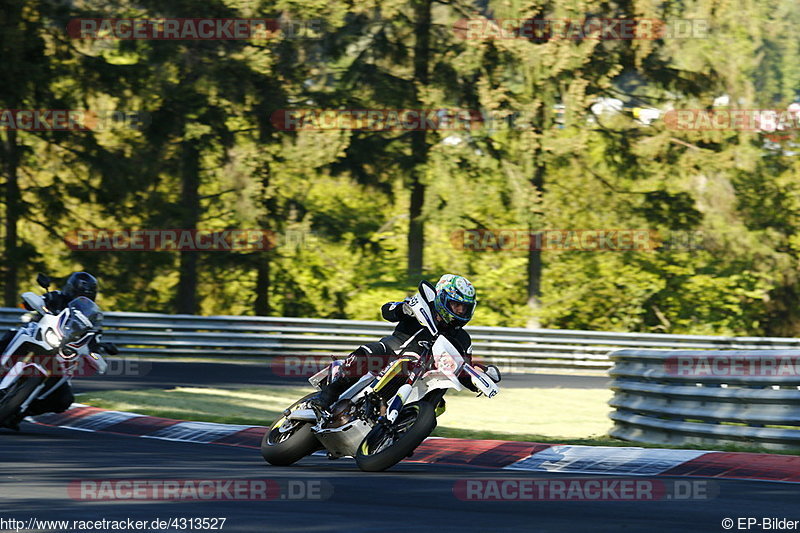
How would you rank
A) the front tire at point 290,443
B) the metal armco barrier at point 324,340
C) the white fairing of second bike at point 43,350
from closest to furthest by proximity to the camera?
1. the front tire at point 290,443
2. the white fairing of second bike at point 43,350
3. the metal armco barrier at point 324,340

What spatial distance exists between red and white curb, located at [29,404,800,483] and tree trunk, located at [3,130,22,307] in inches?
738

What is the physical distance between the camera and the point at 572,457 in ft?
33.8

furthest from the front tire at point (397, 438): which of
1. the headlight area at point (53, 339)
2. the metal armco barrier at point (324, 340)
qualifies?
the metal armco barrier at point (324, 340)

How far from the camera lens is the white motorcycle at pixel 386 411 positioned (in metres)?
9.17

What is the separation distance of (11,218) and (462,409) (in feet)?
53.8

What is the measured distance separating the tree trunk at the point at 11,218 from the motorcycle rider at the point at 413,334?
22.0 meters

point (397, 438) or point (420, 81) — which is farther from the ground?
point (420, 81)

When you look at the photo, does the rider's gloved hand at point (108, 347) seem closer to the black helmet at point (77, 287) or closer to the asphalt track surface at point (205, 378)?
the black helmet at point (77, 287)

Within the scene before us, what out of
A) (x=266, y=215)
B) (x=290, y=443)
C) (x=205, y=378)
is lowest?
(x=205, y=378)

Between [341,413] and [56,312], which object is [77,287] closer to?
[56,312]

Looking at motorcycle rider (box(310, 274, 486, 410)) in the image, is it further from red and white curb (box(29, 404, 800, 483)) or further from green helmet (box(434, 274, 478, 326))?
red and white curb (box(29, 404, 800, 483))

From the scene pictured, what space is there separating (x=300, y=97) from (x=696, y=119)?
1041cm

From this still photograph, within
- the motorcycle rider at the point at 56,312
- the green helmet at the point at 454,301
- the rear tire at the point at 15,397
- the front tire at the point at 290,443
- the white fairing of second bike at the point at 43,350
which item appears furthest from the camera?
the motorcycle rider at the point at 56,312

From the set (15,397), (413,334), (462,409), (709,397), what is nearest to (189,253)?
(462,409)
